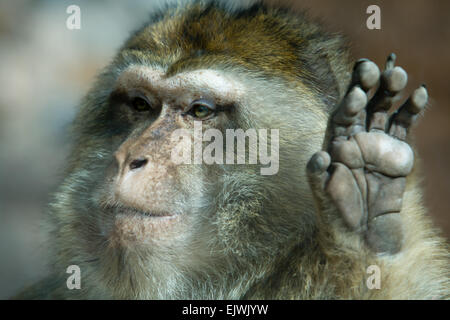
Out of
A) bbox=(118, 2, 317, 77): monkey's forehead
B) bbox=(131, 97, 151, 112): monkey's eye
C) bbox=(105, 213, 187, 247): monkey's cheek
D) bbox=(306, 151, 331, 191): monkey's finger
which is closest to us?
bbox=(306, 151, 331, 191): monkey's finger

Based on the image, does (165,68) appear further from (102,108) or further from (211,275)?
(211,275)

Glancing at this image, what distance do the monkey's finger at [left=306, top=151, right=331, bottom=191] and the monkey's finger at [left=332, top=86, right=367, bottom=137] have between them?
0.40ft

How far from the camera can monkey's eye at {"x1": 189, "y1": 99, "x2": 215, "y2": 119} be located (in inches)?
99.0

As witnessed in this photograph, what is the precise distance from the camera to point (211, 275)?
238 cm

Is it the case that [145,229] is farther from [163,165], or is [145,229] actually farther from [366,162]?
[366,162]

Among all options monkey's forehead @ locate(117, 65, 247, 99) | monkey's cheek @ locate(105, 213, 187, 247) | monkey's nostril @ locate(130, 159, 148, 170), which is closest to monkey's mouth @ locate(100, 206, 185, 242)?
monkey's cheek @ locate(105, 213, 187, 247)

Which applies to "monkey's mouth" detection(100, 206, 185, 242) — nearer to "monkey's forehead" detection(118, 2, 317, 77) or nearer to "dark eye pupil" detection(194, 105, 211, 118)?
"dark eye pupil" detection(194, 105, 211, 118)

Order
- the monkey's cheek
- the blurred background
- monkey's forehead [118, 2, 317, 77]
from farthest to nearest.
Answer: the blurred background → monkey's forehead [118, 2, 317, 77] → the monkey's cheek

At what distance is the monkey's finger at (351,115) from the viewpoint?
186 centimetres

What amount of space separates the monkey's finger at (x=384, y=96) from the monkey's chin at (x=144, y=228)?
2.93 ft

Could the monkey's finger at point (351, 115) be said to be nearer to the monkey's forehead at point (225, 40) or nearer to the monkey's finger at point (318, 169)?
the monkey's finger at point (318, 169)

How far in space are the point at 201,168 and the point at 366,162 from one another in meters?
0.75

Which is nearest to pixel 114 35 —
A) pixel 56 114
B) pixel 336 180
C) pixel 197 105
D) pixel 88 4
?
pixel 88 4
